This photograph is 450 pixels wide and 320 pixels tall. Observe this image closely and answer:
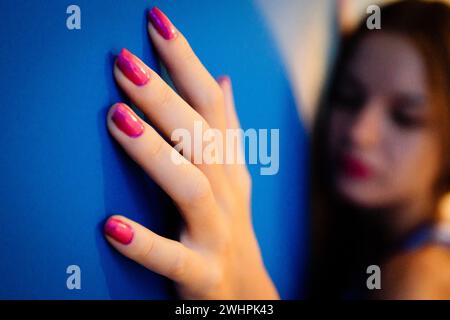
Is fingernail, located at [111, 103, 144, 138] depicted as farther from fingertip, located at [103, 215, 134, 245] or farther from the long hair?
the long hair

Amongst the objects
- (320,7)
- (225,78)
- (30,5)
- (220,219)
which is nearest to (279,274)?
(220,219)

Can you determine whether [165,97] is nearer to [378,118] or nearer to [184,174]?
[184,174]

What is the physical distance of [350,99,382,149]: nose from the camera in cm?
79

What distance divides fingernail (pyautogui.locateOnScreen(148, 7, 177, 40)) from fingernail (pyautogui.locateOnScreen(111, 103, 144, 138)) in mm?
122

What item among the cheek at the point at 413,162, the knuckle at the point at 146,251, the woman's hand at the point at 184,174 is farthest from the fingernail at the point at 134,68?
the cheek at the point at 413,162

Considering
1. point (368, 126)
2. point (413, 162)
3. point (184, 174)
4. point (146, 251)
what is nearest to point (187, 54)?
point (184, 174)

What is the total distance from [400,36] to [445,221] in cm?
43

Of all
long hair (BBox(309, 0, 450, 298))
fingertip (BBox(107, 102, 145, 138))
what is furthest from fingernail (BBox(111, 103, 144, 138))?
long hair (BBox(309, 0, 450, 298))

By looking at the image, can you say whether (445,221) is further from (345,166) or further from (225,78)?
(225,78)

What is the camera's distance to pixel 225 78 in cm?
71

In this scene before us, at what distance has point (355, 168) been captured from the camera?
32.3 inches

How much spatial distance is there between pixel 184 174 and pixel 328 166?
0.37 metres

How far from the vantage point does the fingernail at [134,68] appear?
552 mm

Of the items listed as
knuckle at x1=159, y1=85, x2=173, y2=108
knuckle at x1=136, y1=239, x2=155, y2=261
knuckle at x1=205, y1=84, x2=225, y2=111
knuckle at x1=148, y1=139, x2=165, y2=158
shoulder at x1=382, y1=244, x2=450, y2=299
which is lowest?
shoulder at x1=382, y1=244, x2=450, y2=299
